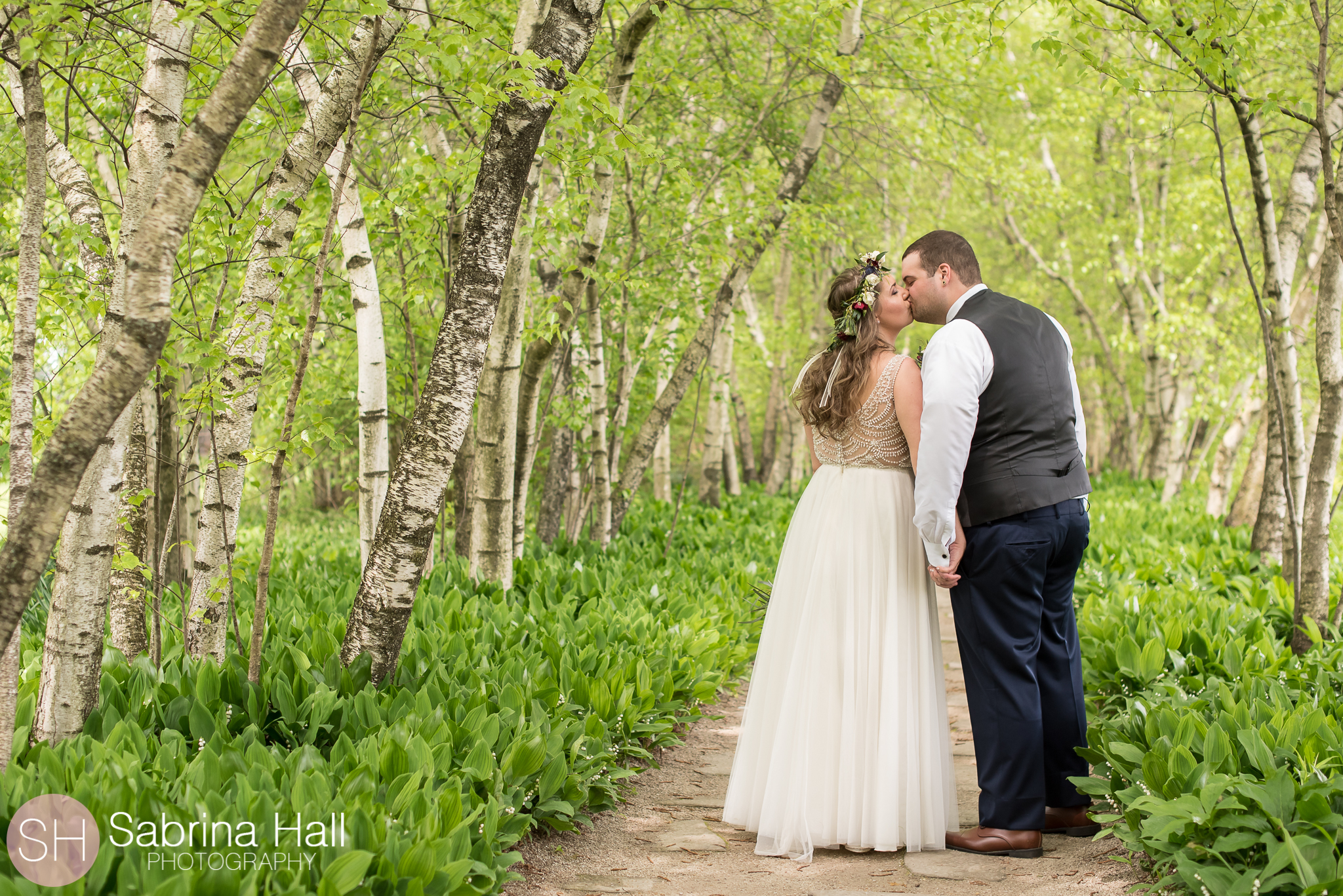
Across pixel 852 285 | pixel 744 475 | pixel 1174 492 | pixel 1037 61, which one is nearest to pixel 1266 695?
pixel 852 285

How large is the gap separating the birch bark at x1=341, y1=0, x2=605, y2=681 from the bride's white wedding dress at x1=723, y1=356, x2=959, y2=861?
1.36 meters

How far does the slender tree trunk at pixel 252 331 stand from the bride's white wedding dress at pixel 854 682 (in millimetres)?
2242

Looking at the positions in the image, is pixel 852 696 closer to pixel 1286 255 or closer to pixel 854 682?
pixel 854 682

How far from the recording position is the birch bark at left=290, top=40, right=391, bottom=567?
5.32m

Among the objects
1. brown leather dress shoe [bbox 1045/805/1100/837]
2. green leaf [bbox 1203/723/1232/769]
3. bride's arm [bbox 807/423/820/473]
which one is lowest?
brown leather dress shoe [bbox 1045/805/1100/837]

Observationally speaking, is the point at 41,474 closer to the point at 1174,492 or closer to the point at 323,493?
the point at 1174,492

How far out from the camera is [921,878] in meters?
2.94

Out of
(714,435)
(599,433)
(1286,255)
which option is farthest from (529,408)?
(714,435)

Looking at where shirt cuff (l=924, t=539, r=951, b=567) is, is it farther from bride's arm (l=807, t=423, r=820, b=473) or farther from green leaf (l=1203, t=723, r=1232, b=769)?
green leaf (l=1203, t=723, r=1232, b=769)

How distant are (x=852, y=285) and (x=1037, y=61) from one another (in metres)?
11.0

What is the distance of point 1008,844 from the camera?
3.09 meters

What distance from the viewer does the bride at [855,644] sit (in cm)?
317

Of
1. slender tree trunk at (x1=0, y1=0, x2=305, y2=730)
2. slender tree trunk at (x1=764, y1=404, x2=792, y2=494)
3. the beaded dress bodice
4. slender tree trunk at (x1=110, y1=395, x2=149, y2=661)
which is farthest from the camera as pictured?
→ slender tree trunk at (x1=764, y1=404, x2=792, y2=494)

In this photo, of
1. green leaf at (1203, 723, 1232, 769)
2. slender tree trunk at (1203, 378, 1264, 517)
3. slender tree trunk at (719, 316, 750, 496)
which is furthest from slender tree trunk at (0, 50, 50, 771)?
slender tree trunk at (1203, 378, 1264, 517)
